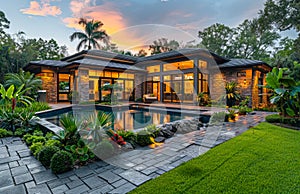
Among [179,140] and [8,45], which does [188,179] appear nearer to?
[179,140]

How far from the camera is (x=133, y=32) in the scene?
7234 mm

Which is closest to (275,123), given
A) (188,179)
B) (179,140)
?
(179,140)

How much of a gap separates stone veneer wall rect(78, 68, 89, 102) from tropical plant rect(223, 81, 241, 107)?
35.6 ft

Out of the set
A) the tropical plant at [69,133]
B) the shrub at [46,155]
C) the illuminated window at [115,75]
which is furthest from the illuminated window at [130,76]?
the shrub at [46,155]

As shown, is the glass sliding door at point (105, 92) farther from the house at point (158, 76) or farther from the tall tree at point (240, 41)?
the tall tree at point (240, 41)

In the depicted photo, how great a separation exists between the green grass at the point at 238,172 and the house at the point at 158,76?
9412mm

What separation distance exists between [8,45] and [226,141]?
71.8 ft

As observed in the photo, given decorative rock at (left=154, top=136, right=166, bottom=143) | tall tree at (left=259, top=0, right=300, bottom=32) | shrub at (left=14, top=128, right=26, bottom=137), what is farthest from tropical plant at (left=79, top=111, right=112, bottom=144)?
tall tree at (left=259, top=0, right=300, bottom=32)

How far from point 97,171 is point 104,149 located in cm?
57

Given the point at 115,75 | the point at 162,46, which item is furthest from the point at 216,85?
the point at 162,46

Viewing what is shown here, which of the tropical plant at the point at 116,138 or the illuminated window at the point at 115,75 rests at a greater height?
the illuminated window at the point at 115,75

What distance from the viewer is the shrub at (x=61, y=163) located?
9.25 ft

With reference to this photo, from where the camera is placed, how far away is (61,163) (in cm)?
284

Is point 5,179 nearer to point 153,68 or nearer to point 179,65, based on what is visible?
point 179,65
